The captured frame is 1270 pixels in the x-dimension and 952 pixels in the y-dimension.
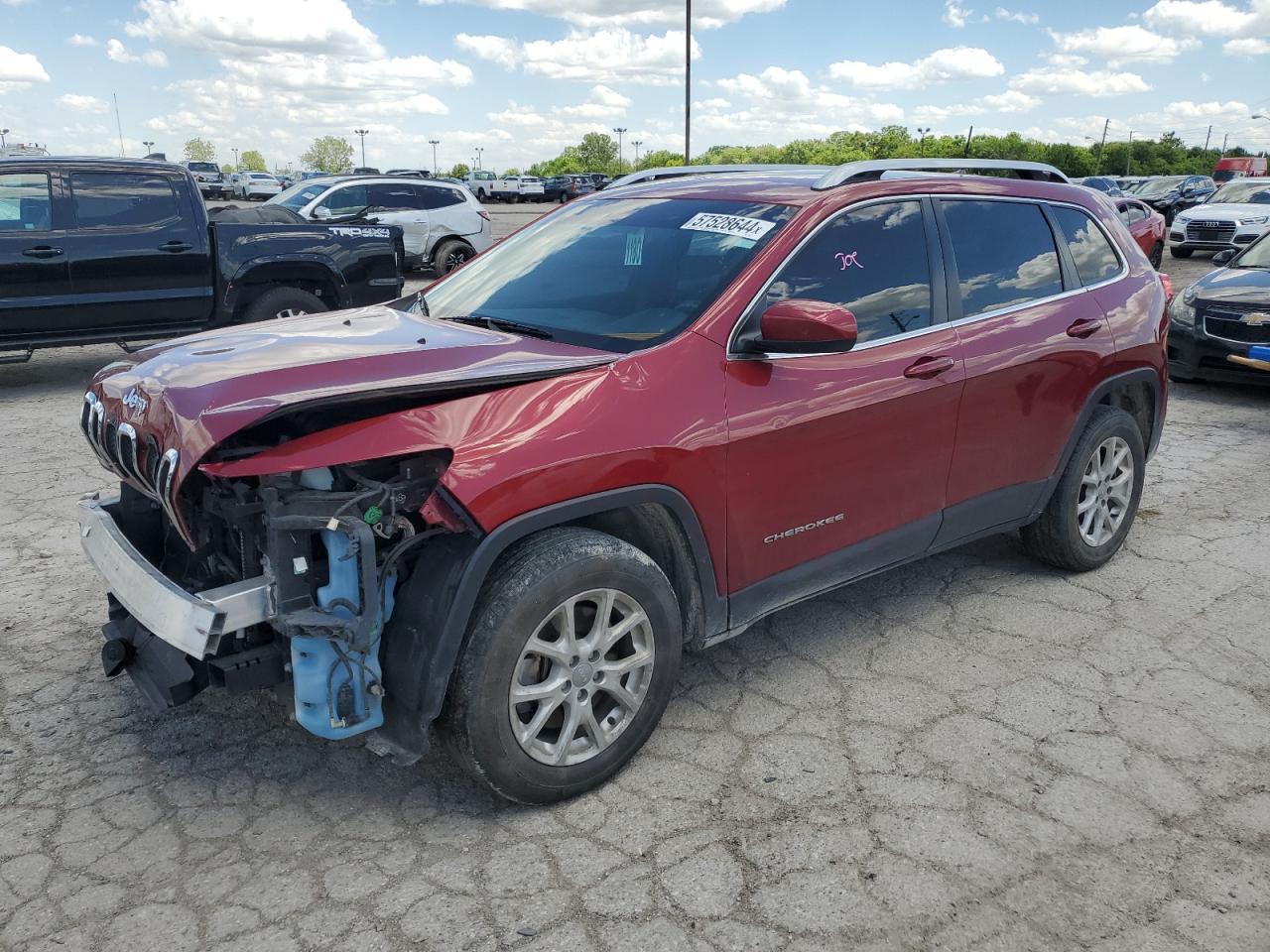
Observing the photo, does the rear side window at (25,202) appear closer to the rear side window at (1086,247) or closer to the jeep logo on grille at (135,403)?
the jeep logo on grille at (135,403)

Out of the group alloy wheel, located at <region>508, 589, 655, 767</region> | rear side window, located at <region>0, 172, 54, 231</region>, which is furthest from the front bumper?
rear side window, located at <region>0, 172, 54, 231</region>

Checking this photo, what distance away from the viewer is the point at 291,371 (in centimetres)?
264

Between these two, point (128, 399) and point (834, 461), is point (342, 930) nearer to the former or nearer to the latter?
point (128, 399)

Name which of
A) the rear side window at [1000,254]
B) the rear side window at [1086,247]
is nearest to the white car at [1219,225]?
the rear side window at [1086,247]

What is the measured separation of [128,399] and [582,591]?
137cm

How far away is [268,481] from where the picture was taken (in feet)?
8.37

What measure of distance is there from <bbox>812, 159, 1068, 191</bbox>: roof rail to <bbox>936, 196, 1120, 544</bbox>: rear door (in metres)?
0.22

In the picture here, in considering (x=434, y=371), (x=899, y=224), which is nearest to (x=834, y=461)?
(x=899, y=224)

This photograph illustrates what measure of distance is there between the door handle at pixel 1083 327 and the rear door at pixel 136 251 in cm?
736

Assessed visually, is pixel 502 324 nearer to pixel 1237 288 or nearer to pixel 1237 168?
pixel 1237 288

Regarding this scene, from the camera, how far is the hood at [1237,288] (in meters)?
8.52

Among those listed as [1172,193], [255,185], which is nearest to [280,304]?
[1172,193]

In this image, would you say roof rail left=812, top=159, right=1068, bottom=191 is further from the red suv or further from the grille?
the grille

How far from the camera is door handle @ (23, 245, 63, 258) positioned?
817cm
